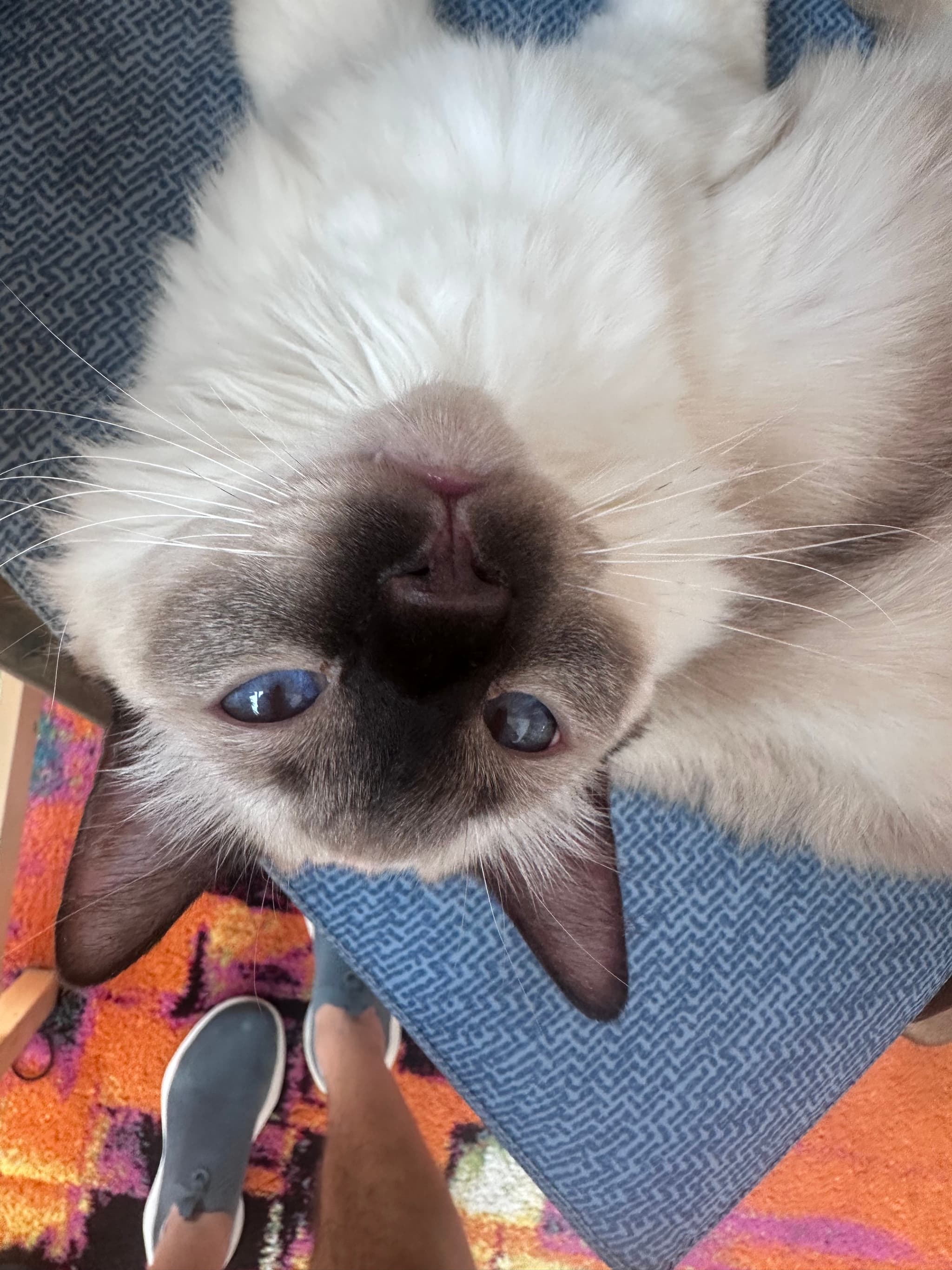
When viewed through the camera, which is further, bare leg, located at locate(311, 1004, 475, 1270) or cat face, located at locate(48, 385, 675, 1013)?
bare leg, located at locate(311, 1004, 475, 1270)

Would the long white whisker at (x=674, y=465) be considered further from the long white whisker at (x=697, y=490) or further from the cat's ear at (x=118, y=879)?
the cat's ear at (x=118, y=879)

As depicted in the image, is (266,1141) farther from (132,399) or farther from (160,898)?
(132,399)

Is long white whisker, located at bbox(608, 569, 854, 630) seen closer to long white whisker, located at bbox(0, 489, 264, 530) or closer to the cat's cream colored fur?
the cat's cream colored fur

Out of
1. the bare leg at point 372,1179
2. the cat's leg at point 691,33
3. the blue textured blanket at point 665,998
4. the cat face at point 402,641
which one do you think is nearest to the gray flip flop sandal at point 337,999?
the bare leg at point 372,1179

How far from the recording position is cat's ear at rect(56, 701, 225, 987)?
0.91 meters

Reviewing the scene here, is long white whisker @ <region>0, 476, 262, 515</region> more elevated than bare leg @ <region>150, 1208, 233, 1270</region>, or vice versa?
long white whisker @ <region>0, 476, 262, 515</region>

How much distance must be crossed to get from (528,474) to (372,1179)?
1689 mm

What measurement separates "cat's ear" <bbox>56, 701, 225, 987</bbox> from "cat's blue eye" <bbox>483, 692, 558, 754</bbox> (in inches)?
17.1

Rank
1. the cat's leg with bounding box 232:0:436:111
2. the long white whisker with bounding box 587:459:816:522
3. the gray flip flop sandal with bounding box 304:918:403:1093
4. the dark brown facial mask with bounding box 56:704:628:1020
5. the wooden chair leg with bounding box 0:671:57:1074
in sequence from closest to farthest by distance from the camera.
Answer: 1. the long white whisker with bounding box 587:459:816:522
2. the dark brown facial mask with bounding box 56:704:628:1020
3. the cat's leg with bounding box 232:0:436:111
4. the wooden chair leg with bounding box 0:671:57:1074
5. the gray flip flop sandal with bounding box 304:918:403:1093

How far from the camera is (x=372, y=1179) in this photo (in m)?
1.78

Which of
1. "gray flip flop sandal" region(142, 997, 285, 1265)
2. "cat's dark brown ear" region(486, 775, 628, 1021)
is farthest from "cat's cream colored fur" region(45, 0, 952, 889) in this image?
"gray flip flop sandal" region(142, 997, 285, 1265)

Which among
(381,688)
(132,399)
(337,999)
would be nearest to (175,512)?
(132,399)

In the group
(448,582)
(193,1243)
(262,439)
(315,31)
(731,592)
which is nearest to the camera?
(448,582)

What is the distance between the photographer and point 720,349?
93 centimetres
